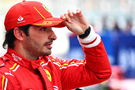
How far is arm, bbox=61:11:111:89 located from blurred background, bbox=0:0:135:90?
3.46 metres

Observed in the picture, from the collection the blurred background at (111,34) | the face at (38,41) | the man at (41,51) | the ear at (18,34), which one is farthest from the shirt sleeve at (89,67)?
the blurred background at (111,34)

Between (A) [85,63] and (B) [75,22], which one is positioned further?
(A) [85,63]

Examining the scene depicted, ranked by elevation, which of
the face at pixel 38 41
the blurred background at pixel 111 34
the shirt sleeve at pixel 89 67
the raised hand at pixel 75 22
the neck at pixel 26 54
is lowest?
the blurred background at pixel 111 34

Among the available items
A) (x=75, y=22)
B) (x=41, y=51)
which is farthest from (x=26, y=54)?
(x=75, y=22)

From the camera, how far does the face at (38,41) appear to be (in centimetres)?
523

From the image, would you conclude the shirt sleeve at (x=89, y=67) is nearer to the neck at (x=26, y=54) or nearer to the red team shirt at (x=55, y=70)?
the red team shirt at (x=55, y=70)

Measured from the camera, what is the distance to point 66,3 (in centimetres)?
1755

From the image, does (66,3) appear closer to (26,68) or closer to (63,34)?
(63,34)

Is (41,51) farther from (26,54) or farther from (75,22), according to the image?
(75,22)

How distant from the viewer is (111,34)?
14.4m

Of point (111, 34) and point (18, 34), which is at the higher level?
point (18, 34)

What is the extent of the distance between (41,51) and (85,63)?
0.47 metres

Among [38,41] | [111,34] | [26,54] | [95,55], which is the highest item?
[38,41]

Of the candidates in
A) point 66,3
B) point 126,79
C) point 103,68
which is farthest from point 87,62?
point 66,3
